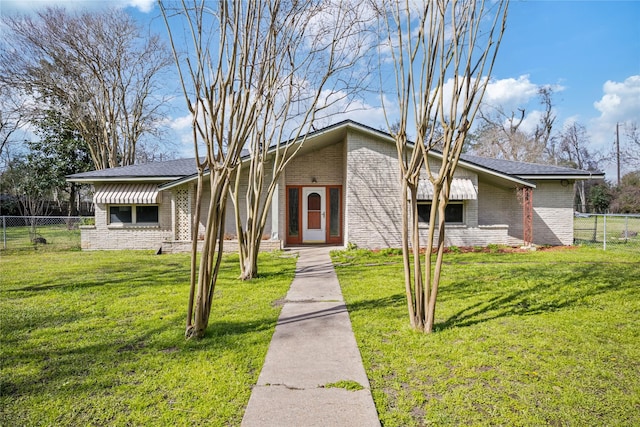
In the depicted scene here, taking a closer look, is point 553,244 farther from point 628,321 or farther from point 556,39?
point 628,321

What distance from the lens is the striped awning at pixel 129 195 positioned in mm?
12906

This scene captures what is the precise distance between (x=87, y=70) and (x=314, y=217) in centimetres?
1742

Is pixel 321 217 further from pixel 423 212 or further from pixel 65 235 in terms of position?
pixel 65 235

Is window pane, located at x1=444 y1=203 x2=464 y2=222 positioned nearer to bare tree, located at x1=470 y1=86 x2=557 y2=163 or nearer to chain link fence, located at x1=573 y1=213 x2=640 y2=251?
chain link fence, located at x1=573 y1=213 x2=640 y2=251

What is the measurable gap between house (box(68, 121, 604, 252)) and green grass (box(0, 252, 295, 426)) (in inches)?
226

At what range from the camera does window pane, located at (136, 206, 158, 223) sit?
13438 millimetres

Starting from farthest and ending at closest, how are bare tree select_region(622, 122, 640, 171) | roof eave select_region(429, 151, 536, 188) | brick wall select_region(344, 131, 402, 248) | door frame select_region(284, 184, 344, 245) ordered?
bare tree select_region(622, 122, 640, 171)
door frame select_region(284, 184, 344, 245)
brick wall select_region(344, 131, 402, 248)
roof eave select_region(429, 151, 536, 188)

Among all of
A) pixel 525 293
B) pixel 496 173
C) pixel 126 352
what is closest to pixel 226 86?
pixel 126 352

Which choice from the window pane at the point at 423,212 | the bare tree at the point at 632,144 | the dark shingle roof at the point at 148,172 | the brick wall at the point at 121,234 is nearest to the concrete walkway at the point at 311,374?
the window pane at the point at 423,212

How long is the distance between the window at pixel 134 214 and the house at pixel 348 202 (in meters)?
Result: 0.04

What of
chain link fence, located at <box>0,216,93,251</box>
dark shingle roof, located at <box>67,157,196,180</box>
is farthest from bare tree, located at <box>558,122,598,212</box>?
chain link fence, located at <box>0,216,93,251</box>

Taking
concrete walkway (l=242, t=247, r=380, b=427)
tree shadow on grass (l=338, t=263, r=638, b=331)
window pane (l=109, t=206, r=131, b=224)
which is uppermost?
window pane (l=109, t=206, r=131, b=224)

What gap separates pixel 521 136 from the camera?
3500 centimetres

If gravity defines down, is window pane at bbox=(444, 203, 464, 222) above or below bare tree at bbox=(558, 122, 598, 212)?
below
